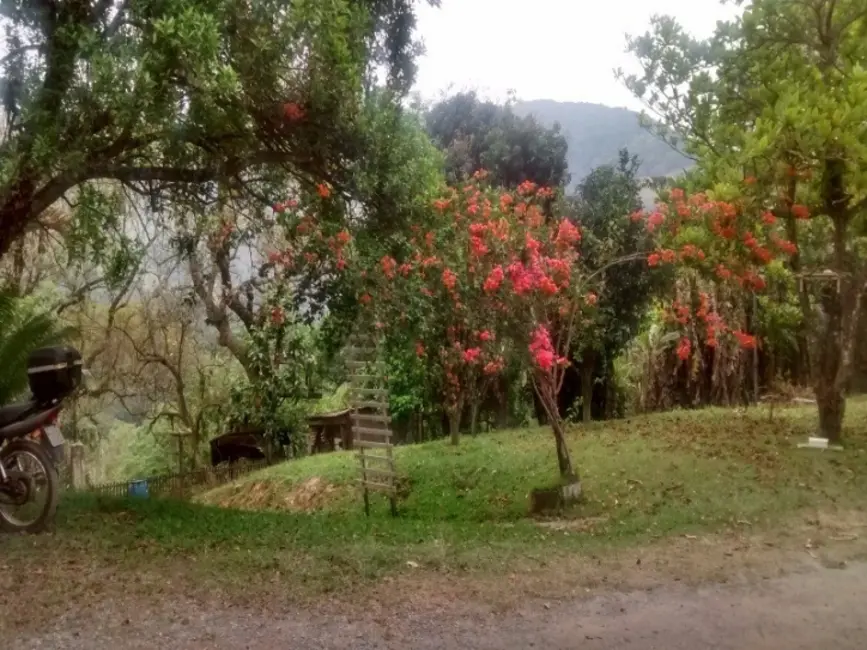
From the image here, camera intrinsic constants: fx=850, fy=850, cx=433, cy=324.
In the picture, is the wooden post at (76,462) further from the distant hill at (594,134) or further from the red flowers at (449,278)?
the distant hill at (594,134)

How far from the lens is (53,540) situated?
5566mm

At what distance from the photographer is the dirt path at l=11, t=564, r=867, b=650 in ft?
11.7

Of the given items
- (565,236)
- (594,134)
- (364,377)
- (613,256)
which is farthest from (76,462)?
(594,134)

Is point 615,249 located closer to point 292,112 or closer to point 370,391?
point 370,391

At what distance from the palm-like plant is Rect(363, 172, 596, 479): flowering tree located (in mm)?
3205

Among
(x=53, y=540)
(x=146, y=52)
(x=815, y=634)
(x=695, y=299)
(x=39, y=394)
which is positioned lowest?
(x=815, y=634)

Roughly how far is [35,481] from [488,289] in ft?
12.8

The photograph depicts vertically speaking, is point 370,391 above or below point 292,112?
below

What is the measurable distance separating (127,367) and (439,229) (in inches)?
410

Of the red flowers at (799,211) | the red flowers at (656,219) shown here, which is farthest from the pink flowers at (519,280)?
the red flowers at (799,211)

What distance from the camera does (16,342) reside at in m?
7.44

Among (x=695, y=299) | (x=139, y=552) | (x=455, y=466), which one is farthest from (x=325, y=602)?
(x=695, y=299)

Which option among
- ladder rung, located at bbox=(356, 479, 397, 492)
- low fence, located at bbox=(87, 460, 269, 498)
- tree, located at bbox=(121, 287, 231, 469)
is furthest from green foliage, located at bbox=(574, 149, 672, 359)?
tree, located at bbox=(121, 287, 231, 469)

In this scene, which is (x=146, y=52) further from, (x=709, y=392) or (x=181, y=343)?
(x=709, y=392)
